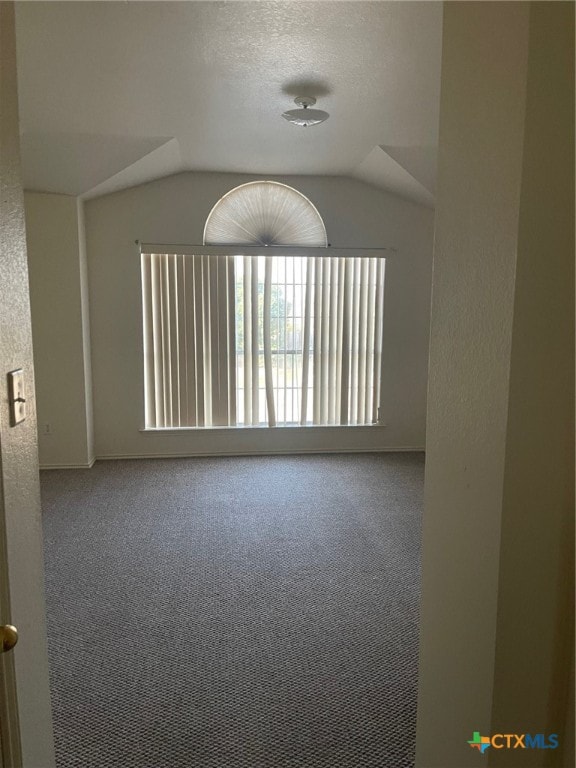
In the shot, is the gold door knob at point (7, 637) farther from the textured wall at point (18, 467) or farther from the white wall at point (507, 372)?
the white wall at point (507, 372)

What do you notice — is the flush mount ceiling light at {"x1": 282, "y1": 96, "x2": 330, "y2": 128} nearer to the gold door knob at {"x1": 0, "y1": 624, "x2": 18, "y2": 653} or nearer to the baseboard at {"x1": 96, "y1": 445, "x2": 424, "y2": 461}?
the gold door knob at {"x1": 0, "y1": 624, "x2": 18, "y2": 653}

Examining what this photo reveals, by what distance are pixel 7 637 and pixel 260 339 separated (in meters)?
4.29

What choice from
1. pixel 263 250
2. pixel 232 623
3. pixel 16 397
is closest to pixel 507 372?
pixel 16 397

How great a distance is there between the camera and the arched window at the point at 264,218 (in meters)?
4.94

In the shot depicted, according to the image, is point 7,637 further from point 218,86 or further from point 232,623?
point 218,86

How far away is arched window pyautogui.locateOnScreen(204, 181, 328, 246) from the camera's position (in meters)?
4.94

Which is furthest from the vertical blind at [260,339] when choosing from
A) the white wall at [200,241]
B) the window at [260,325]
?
the white wall at [200,241]

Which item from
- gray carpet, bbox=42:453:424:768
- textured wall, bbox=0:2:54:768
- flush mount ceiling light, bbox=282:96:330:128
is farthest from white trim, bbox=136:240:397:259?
textured wall, bbox=0:2:54:768

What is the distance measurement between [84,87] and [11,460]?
2.47 m

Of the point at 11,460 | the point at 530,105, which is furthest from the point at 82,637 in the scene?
the point at 530,105

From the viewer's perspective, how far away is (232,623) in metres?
2.48

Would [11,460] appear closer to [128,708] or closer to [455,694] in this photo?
[455,694]

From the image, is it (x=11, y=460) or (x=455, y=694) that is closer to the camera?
(x=11, y=460)

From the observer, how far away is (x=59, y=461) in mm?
4758
